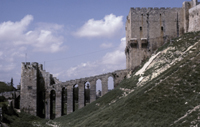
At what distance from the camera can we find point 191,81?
23.2m

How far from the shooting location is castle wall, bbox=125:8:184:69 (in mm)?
50031

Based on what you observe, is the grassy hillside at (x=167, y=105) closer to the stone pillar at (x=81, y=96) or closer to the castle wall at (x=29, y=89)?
the stone pillar at (x=81, y=96)

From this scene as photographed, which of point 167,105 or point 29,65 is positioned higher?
point 29,65

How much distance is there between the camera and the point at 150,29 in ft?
165

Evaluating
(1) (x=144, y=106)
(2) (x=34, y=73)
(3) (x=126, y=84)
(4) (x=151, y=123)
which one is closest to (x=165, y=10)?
(3) (x=126, y=84)

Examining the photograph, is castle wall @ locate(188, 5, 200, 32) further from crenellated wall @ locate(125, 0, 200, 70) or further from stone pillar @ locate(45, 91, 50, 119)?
stone pillar @ locate(45, 91, 50, 119)

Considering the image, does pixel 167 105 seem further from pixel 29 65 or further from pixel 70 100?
pixel 29 65

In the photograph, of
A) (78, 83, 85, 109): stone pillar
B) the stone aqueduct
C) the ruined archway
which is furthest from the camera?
the ruined archway

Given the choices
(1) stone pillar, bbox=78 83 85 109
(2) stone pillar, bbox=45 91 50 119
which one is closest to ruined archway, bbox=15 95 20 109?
(2) stone pillar, bbox=45 91 50 119

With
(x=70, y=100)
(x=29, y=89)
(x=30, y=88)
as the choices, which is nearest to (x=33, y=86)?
(x=30, y=88)

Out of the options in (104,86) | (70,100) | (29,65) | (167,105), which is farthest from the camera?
(29,65)

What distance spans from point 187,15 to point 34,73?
3133 cm

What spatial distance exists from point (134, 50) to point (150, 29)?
16.3ft

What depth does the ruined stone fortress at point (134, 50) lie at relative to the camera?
1966 inches
